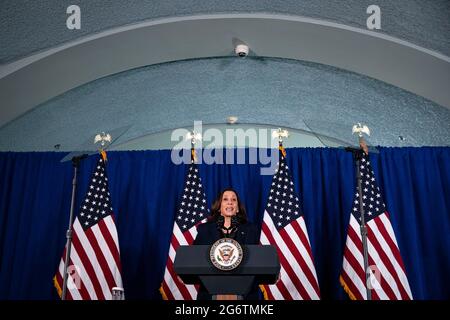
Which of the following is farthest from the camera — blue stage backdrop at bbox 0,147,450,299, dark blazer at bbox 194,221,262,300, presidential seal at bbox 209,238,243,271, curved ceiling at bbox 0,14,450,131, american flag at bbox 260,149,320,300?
blue stage backdrop at bbox 0,147,450,299

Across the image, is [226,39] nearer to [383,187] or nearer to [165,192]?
[165,192]

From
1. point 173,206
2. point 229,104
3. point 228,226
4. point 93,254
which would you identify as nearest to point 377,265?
point 228,226

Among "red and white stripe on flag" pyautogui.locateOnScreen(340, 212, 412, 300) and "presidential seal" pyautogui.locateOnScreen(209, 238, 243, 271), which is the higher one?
"red and white stripe on flag" pyautogui.locateOnScreen(340, 212, 412, 300)

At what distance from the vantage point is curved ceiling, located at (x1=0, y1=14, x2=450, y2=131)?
182 inches

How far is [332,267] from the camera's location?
17.2 feet

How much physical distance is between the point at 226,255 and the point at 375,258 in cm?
287

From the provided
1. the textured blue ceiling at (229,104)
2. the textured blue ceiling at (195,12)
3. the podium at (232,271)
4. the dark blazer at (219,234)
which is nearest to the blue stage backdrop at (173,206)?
the textured blue ceiling at (229,104)

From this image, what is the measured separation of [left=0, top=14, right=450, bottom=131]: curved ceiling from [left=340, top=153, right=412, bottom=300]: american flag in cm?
116

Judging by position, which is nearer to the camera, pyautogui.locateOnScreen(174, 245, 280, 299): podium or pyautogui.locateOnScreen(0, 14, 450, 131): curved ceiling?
pyautogui.locateOnScreen(174, 245, 280, 299): podium

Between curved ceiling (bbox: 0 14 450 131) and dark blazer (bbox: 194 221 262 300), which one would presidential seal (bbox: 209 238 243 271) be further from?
curved ceiling (bbox: 0 14 450 131)

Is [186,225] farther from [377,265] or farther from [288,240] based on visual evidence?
[377,265]

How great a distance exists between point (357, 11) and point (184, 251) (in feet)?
9.66

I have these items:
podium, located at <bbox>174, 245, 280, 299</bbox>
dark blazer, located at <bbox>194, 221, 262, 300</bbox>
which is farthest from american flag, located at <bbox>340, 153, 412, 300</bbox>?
podium, located at <bbox>174, 245, 280, 299</bbox>
